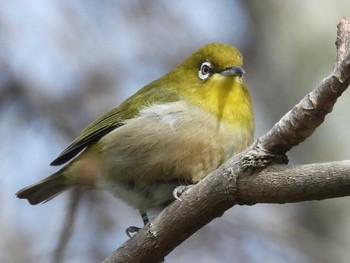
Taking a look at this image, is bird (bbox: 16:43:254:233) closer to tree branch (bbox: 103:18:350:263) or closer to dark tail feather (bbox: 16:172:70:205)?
dark tail feather (bbox: 16:172:70:205)

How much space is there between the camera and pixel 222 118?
15.6 feet

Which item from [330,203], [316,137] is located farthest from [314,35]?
[330,203]

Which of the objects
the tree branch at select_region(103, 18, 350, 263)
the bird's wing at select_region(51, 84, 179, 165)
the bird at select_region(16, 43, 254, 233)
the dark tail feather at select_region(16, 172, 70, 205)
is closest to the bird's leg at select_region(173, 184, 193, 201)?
the bird at select_region(16, 43, 254, 233)

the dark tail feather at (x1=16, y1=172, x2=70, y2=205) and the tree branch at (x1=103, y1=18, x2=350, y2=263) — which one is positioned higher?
the dark tail feather at (x1=16, y1=172, x2=70, y2=205)

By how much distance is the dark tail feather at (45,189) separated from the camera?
18.2ft

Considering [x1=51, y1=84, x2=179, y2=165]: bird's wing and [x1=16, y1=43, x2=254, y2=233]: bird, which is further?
[x1=51, y1=84, x2=179, y2=165]: bird's wing

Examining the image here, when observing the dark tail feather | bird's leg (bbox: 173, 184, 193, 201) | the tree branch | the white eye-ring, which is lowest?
the tree branch

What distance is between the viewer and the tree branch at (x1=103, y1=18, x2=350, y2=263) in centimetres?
294

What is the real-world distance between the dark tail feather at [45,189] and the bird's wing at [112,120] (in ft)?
Answer: 0.58

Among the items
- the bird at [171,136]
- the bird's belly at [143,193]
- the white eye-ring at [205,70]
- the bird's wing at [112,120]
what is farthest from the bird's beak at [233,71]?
the bird's belly at [143,193]

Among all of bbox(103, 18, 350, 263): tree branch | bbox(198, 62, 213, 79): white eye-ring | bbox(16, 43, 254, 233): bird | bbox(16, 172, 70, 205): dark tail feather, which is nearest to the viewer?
bbox(103, 18, 350, 263): tree branch

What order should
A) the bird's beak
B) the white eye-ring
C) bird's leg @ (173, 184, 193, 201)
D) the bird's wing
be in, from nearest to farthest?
bird's leg @ (173, 184, 193, 201) < the bird's beak < the white eye-ring < the bird's wing

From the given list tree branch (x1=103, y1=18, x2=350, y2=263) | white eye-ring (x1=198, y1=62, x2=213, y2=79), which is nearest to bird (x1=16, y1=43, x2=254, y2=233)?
white eye-ring (x1=198, y1=62, x2=213, y2=79)

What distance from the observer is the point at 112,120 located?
5430 millimetres
